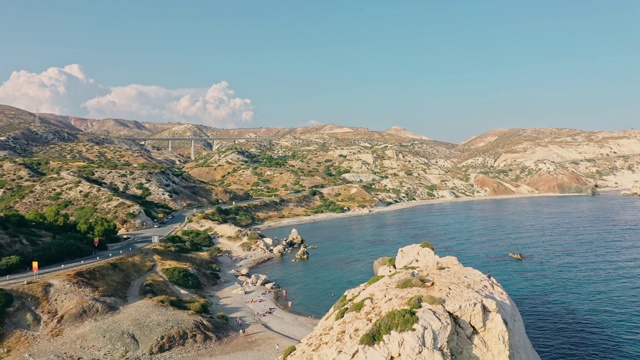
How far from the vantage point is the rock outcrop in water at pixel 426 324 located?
1241 inches

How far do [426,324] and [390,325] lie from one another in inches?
112

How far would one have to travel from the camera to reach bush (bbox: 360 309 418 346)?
105 ft

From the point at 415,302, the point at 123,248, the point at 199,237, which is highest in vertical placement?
the point at 415,302

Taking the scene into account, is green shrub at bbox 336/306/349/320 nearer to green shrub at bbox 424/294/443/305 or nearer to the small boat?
green shrub at bbox 424/294/443/305

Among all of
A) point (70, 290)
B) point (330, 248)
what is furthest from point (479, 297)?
point (330, 248)

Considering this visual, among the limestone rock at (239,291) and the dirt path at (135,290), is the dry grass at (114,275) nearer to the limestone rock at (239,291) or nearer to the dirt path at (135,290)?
the dirt path at (135,290)

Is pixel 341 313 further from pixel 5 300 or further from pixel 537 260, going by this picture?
pixel 537 260

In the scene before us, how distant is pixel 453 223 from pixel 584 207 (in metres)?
60.4

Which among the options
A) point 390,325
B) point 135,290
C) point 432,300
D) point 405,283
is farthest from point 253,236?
point 390,325

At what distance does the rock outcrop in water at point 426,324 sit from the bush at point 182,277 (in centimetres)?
3331

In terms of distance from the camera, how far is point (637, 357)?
42125 millimetres

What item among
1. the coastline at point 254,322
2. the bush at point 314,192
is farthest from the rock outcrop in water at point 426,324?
the bush at point 314,192

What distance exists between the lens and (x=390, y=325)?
32625 millimetres

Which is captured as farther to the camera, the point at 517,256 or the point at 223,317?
the point at 517,256
